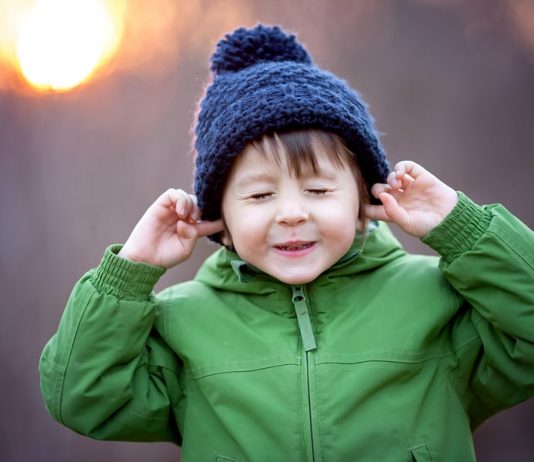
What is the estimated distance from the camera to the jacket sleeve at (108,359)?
1.52m

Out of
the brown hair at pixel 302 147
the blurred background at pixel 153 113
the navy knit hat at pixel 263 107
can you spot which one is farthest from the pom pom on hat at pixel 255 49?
the blurred background at pixel 153 113

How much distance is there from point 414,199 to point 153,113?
5.80 ft

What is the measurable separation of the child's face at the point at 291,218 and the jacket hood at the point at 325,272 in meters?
0.08

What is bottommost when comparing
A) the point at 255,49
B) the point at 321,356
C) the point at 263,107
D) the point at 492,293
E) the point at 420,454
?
the point at 420,454

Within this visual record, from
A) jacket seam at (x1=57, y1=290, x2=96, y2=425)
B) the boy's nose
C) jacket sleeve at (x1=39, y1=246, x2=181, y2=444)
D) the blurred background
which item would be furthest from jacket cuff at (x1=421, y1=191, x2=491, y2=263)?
the blurred background

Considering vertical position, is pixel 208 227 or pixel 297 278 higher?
pixel 208 227

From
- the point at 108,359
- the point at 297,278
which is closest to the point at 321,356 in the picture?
the point at 297,278

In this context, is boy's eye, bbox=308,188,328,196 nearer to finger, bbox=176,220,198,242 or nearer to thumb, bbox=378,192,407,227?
thumb, bbox=378,192,407,227

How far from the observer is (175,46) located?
3037 mm

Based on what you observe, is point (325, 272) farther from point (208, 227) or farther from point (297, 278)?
point (208, 227)

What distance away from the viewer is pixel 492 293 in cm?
146

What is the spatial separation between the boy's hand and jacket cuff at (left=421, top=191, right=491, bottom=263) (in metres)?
0.04

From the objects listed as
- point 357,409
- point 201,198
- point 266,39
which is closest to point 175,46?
point 266,39

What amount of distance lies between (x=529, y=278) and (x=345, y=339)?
1.50 feet
